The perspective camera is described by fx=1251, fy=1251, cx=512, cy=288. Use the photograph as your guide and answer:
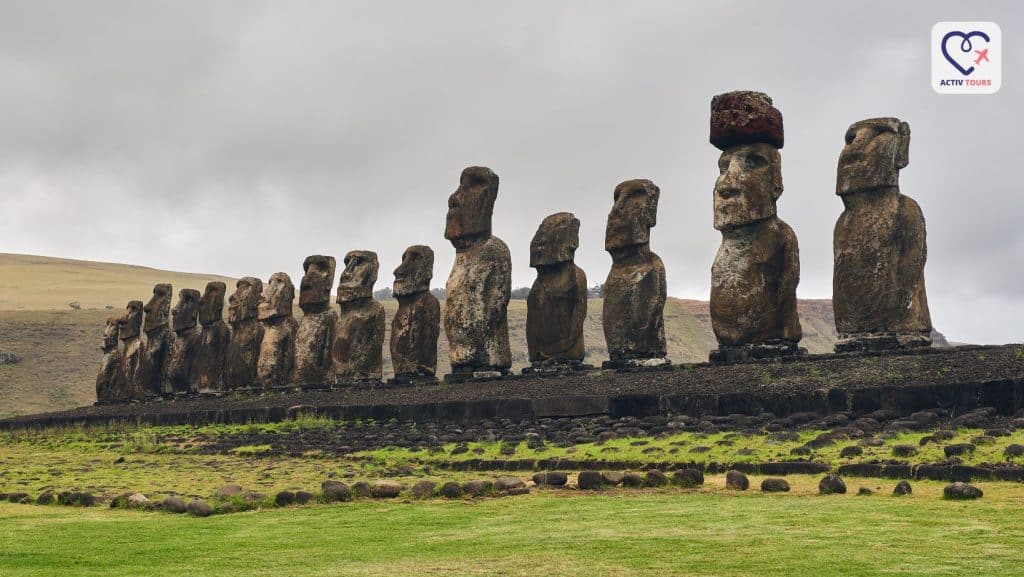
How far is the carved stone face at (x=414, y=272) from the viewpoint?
909 inches

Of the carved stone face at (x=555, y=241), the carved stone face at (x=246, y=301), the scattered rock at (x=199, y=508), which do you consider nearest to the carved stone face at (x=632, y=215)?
the carved stone face at (x=555, y=241)

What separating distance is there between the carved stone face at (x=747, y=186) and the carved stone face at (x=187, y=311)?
17.3m

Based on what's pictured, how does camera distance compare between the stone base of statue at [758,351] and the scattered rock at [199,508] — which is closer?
the scattered rock at [199,508]

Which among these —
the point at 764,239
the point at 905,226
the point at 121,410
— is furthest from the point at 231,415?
the point at 905,226

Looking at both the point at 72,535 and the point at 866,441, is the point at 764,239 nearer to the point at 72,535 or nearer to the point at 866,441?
the point at 866,441

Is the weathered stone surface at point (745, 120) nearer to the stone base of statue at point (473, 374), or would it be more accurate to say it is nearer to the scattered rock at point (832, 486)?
the stone base of statue at point (473, 374)

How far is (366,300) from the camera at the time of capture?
24703 millimetres

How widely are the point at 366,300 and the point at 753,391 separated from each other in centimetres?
1220

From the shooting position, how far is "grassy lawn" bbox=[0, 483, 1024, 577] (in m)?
6.60

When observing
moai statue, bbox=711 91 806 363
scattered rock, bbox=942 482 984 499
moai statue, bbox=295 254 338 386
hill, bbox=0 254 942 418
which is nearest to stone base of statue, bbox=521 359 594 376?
moai statue, bbox=711 91 806 363

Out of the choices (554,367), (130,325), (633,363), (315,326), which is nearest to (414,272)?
(315,326)

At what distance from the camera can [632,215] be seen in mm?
19156

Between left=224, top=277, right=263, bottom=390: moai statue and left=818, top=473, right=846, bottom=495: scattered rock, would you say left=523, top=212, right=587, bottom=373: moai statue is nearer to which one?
left=224, top=277, right=263, bottom=390: moai statue

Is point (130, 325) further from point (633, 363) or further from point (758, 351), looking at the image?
point (758, 351)
